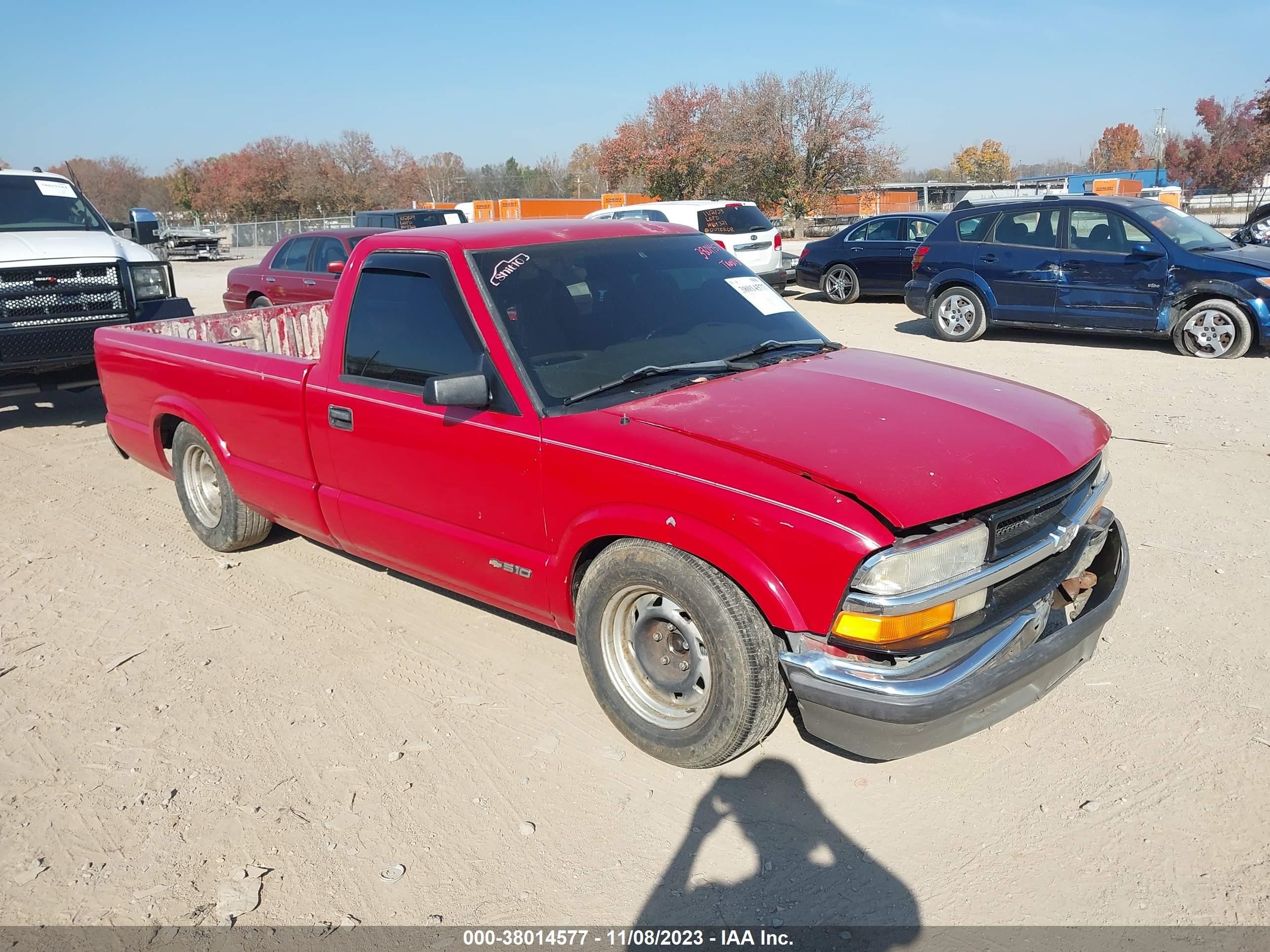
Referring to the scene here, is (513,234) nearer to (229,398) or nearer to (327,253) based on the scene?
(229,398)

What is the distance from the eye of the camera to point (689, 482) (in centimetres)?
298

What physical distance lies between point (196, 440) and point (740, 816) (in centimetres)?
399

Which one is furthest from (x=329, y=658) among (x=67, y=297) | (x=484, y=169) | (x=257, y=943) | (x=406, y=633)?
(x=484, y=169)

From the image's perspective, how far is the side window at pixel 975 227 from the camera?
1155 centimetres

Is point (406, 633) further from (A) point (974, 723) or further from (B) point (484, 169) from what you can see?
(B) point (484, 169)

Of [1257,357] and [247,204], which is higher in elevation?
[247,204]

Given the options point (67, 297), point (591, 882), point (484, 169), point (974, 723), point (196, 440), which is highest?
point (484, 169)

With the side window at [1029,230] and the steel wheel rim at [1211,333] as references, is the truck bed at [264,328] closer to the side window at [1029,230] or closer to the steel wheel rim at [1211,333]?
the side window at [1029,230]

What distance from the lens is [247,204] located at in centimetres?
5428

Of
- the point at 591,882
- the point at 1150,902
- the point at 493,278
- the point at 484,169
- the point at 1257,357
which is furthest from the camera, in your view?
the point at 484,169

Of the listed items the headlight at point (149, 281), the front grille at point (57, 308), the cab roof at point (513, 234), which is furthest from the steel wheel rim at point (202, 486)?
the headlight at point (149, 281)

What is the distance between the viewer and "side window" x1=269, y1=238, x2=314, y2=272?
1204 cm

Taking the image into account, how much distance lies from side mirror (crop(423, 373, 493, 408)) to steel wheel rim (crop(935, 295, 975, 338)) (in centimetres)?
971

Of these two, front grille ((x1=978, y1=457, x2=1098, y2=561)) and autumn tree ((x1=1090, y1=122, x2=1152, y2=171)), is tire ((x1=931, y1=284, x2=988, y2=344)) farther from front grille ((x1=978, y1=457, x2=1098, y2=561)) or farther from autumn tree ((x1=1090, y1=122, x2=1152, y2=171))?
autumn tree ((x1=1090, y1=122, x2=1152, y2=171))
